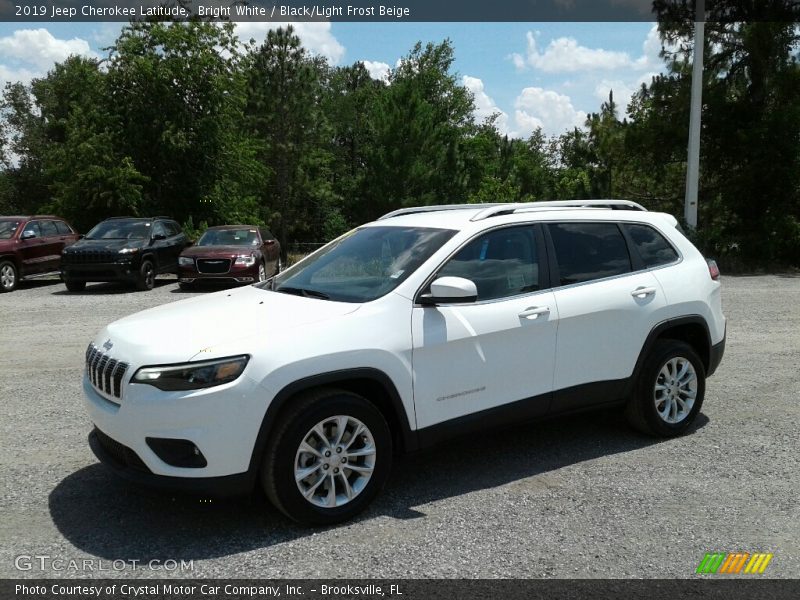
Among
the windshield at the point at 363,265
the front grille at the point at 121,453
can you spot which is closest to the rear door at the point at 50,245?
the windshield at the point at 363,265

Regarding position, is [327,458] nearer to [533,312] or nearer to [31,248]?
[533,312]

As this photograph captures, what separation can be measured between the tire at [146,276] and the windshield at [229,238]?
122 centimetres

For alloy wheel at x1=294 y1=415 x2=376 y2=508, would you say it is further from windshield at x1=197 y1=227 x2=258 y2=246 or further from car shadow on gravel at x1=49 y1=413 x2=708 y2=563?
windshield at x1=197 y1=227 x2=258 y2=246

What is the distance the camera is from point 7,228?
1719cm

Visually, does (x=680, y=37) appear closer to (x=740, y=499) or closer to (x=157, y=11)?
(x=740, y=499)

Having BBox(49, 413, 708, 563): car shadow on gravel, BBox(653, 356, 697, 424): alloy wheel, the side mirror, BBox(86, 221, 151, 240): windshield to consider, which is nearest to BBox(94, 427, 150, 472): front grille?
BBox(49, 413, 708, 563): car shadow on gravel

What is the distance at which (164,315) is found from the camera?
4352 millimetres

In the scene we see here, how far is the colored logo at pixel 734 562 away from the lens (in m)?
3.46

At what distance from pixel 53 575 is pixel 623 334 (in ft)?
12.3

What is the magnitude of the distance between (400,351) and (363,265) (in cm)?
87

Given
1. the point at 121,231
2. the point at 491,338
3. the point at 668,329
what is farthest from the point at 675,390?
the point at 121,231

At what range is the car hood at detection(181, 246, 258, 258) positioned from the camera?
1572cm

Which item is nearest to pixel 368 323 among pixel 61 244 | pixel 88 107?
pixel 61 244

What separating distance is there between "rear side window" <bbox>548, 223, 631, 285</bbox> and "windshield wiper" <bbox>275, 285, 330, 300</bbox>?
1.62 meters
